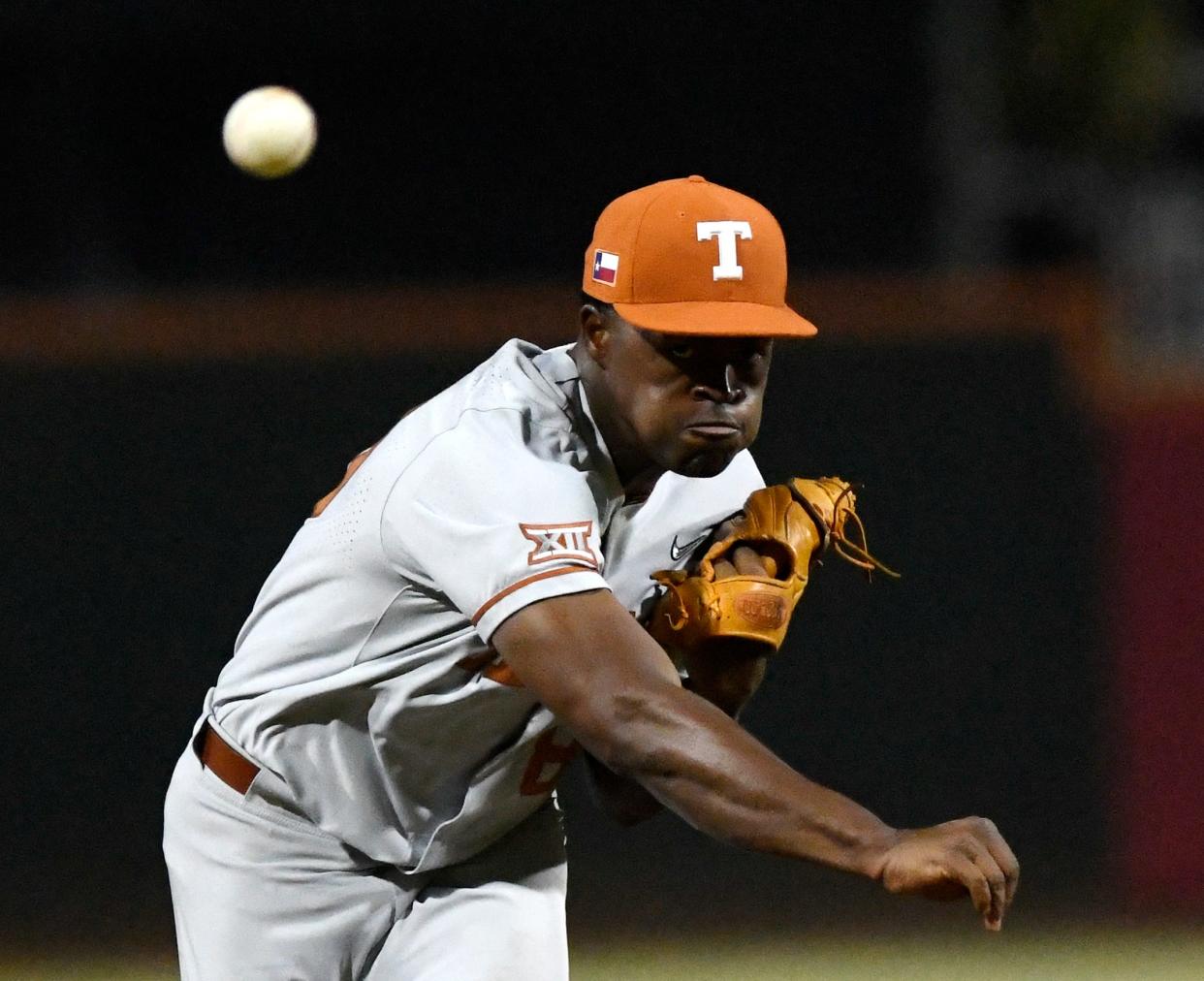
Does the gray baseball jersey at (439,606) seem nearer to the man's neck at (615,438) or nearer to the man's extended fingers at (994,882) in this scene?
the man's neck at (615,438)

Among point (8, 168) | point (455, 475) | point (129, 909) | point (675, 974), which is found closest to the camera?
point (455, 475)

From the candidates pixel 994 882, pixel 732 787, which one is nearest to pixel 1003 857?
pixel 994 882

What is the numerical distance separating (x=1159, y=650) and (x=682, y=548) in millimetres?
4587

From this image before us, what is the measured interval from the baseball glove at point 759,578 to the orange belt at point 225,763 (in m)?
0.76

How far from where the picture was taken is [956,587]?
752 cm

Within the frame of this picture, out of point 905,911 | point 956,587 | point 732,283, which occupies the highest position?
point 732,283

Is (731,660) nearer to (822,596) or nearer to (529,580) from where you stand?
(529,580)

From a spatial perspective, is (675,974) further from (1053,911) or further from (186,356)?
(186,356)

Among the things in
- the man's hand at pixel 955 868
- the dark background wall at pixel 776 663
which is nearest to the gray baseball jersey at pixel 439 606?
the man's hand at pixel 955 868

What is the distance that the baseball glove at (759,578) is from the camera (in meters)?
3.21

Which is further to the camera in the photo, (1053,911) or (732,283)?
(1053,911)

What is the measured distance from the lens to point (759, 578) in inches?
127

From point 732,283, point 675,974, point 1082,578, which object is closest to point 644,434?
point 732,283

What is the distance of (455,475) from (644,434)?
1.21ft
